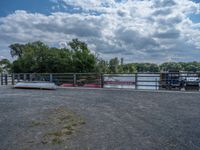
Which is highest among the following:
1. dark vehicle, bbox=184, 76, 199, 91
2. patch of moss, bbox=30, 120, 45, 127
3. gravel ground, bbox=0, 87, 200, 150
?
dark vehicle, bbox=184, 76, 199, 91

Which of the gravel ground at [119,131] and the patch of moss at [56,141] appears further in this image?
the patch of moss at [56,141]

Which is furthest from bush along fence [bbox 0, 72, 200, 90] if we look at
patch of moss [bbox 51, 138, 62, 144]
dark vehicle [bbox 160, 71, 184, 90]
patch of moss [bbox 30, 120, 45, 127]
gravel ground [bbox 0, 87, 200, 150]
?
patch of moss [bbox 51, 138, 62, 144]

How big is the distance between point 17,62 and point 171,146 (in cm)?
2218

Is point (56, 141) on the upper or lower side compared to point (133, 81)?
lower

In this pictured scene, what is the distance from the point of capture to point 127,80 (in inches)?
402

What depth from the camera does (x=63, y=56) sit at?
19016mm

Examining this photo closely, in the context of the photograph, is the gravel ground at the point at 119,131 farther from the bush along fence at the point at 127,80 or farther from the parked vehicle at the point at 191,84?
the parked vehicle at the point at 191,84

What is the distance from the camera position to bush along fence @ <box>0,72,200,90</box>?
8.81 metres

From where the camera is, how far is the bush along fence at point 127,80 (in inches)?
347

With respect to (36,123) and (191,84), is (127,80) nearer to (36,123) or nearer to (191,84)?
(191,84)

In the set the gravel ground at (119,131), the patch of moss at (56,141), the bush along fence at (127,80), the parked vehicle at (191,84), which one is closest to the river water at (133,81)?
the bush along fence at (127,80)

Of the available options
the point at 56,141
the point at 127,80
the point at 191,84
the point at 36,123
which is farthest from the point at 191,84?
the point at 56,141

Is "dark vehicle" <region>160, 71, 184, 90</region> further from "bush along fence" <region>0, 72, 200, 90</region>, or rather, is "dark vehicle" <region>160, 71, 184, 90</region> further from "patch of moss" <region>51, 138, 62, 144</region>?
"patch of moss" <region>51, 138, 62, 144</region>

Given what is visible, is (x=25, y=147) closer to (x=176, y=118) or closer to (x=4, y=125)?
(x=4, y=125)
